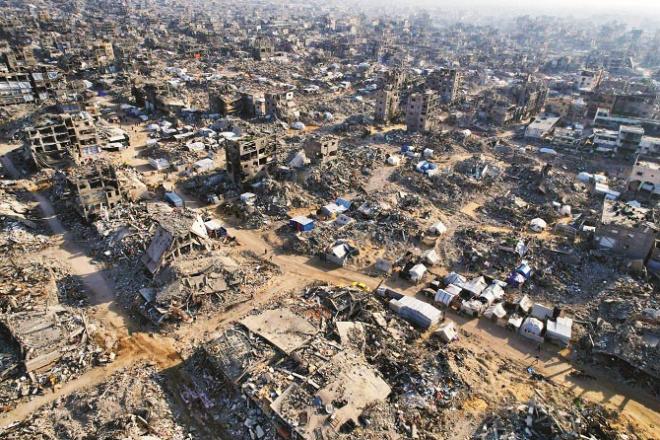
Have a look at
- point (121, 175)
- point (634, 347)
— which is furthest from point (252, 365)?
point (121, 175)

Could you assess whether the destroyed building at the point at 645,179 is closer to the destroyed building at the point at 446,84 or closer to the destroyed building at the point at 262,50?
the destroyed building at the point at 446,84

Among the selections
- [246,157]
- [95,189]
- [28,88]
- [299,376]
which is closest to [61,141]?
[95,189]

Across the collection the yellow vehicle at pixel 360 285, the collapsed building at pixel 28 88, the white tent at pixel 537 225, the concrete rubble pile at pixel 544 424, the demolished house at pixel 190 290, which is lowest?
the white tent at pixel 537 225

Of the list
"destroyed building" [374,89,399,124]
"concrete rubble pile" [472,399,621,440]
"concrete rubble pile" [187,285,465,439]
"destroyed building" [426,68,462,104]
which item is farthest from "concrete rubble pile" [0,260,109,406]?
"destroyed building" [426,68,462,104]

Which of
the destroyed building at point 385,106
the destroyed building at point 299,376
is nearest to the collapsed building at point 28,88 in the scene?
the destroyed building at point 385,106

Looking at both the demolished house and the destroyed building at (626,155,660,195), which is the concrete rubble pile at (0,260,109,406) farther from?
the destroyed building at (626,155,660,195)

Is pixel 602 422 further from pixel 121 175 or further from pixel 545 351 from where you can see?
pixel 121 175
